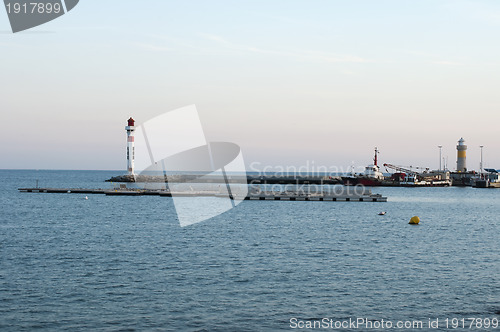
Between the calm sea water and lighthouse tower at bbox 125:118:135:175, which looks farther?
lighthouse tower at bbox 125:118:135:175

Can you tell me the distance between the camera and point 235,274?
111 ft

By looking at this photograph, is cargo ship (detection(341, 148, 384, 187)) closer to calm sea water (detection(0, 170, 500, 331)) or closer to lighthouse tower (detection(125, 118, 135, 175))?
lighthouse tower (detection(125, 118, 135, 175))

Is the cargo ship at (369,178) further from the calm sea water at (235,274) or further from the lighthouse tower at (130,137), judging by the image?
the calm sea water at (235,274)

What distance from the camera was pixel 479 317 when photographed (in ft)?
84.1

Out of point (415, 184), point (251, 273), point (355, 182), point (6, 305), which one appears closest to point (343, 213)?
point (251, 273)

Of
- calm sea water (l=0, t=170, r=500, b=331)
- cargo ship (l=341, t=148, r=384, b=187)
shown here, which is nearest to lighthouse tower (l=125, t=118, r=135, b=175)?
cargo ship (l=341, t=148, r=384, b=187)

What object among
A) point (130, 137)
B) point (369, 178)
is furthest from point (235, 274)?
point (369, 178)

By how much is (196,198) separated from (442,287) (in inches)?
3517

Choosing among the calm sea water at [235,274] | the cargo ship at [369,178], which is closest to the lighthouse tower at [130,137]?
the cargo ship at [369,178]

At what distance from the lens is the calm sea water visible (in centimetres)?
2548

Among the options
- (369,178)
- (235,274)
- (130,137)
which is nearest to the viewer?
(235,274)

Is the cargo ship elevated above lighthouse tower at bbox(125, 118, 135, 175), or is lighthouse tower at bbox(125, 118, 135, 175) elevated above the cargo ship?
lighthouse tower at bbox(125, 118, 135, 175)

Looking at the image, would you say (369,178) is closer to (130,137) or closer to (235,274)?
(130,137)

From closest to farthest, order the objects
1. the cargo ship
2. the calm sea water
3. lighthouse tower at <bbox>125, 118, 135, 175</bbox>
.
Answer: the calm sea water
lighthouse tower at <bbox>125, 118, 135, 175</bbox>
the cargo ship
